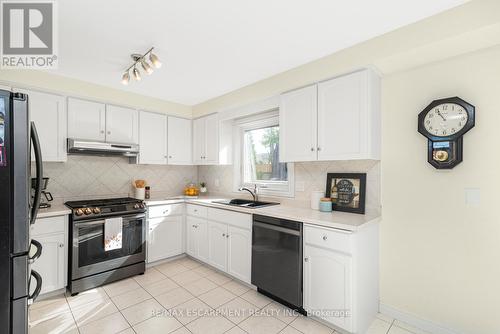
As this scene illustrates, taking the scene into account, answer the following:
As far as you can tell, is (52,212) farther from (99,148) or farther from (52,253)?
(99,148)

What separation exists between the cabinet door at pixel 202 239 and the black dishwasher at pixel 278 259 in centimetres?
90

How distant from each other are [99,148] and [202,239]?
1.72m

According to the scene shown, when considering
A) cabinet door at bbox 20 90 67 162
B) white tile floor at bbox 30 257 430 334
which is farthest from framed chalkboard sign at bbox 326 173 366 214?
cabinet door at bbox 20 90 67 162

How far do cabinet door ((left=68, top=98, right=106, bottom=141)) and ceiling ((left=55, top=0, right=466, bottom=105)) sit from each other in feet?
1.26

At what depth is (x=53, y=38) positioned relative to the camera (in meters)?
1.94

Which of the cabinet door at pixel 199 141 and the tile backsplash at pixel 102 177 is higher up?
the cabinet door at pixel 199 141

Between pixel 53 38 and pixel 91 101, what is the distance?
3.70ft

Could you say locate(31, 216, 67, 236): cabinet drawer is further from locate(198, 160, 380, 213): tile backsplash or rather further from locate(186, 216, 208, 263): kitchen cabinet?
A: locate(198, 160, 380, 213): tile backsplash

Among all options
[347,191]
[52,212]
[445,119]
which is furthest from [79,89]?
[445,119]

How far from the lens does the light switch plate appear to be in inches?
70.3

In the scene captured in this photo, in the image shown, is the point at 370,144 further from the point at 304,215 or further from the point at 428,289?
the point at 428,289

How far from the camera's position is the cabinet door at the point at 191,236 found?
132 inches

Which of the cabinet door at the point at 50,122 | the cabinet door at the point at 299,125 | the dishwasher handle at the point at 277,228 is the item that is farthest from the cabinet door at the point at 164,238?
the cabinet door at the point at 299,125

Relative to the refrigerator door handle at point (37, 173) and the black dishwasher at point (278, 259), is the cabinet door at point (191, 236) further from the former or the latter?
the refrigerator door handle at point (37, 173)
